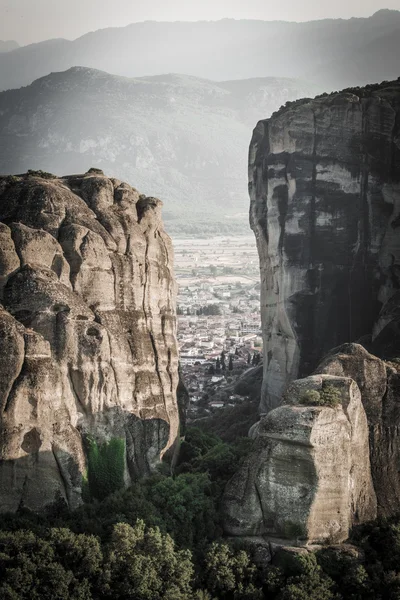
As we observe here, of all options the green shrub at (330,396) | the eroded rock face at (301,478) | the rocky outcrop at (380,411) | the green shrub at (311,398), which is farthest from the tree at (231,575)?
the rocky outcrop at (380,411)

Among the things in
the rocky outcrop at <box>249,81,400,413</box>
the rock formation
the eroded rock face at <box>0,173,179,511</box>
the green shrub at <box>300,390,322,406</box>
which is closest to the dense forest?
the eroded rock face at <box>0,173,179,511</box>

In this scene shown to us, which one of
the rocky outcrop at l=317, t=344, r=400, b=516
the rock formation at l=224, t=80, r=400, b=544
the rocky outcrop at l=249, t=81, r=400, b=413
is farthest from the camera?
the rocky outcrop at l=249, t=81, r=400, b=413

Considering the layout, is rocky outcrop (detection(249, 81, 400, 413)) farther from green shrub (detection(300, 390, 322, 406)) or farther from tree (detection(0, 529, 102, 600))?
tree (detection(0, 529, 102, 600))

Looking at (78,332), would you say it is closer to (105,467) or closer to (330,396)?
(105,467)

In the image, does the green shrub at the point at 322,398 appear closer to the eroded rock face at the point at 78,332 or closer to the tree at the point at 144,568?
the tree at the point at 144,568

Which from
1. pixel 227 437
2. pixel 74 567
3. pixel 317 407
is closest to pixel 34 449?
pixel 74 567

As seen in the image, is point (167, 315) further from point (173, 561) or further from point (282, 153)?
point (282, 153)
